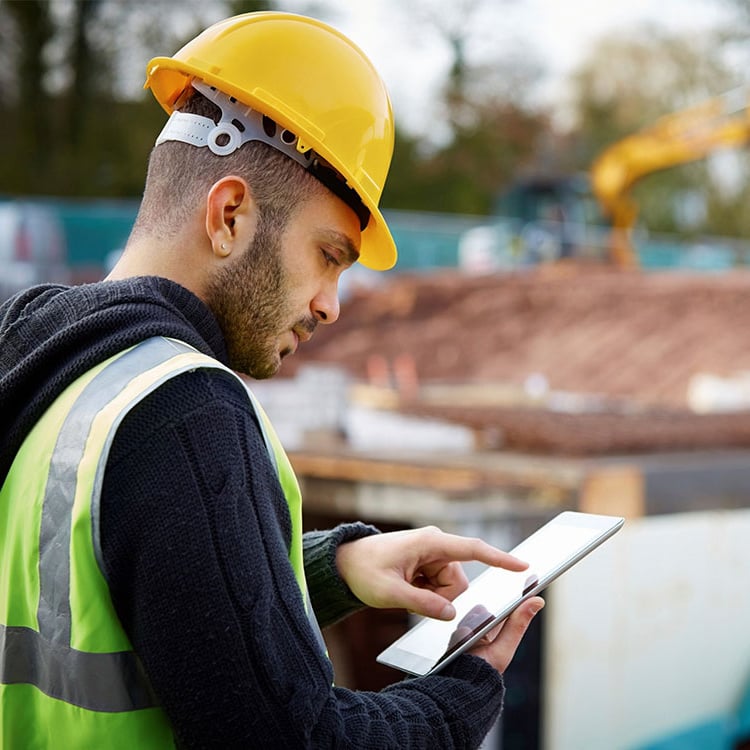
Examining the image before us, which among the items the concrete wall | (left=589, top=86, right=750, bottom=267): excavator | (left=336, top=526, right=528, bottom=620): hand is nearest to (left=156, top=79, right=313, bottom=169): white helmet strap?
(left=336, top=526, right=528, bottom=620): hand

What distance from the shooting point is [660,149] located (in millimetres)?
23547

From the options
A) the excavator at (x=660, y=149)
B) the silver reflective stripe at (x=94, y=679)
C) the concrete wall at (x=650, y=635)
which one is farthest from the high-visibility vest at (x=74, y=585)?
the excavator at (x=660, y=149)

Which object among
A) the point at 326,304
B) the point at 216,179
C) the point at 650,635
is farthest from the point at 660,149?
the point at 216,179

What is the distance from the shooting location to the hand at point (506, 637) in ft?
4.98

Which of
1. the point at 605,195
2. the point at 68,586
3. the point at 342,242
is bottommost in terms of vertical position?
the point at 605,195

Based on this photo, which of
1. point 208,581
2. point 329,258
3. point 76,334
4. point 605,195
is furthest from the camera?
point 605,195

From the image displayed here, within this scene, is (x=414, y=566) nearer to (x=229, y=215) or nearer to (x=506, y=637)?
(x=506, y=637)

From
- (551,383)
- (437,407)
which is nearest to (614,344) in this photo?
(551,383)

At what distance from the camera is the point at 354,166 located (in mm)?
1578

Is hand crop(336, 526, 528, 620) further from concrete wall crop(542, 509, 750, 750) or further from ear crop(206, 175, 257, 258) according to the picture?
concrete wall crop(542, 509, 750, 750)

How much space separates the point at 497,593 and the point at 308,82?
0.85m

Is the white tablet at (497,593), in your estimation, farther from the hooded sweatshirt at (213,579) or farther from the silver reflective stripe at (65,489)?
the silver reflective stripe at (65,489)

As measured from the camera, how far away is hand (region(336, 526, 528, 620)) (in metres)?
1.52

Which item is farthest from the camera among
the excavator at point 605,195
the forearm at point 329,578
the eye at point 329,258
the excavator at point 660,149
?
the excavator at point 605,195
